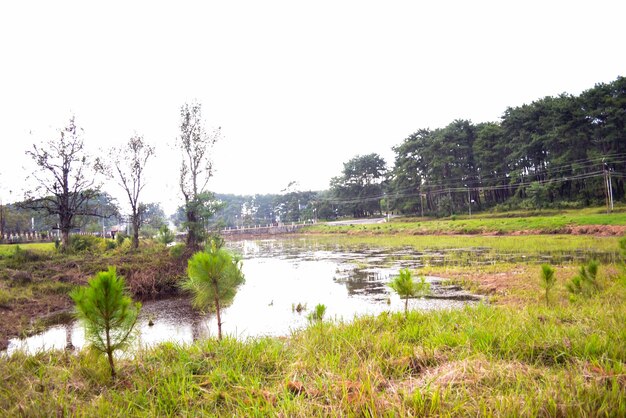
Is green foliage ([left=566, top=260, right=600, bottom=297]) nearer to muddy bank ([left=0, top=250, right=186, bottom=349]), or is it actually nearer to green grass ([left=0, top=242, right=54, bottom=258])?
muddy bank ([left=0, top=250, right=186, bottom=349])

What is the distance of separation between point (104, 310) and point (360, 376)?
2.32 meters

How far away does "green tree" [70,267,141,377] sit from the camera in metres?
3.00

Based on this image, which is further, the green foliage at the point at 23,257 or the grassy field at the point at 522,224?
the grassy field at the point at 522,224

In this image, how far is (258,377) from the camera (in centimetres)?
281

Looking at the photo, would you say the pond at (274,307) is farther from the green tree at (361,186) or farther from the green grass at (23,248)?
the green tree at (361,186)

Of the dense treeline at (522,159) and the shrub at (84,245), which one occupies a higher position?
the dense treeline at (522,159)

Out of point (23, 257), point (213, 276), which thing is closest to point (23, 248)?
point (23, 257)

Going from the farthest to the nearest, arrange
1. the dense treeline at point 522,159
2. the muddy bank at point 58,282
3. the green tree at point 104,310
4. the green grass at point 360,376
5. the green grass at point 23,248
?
1. the dense treeline at point 522,159
2. the green grass at point 23,248
3. the muddy bank at point 58,282
4. the green tree at point 104,310
5. the green grass at point 360,376

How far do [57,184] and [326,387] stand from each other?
20933 mm

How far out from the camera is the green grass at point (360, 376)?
2.06 metres

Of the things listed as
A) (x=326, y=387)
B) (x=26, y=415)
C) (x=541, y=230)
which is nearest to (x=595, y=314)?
(x=326, y=387)

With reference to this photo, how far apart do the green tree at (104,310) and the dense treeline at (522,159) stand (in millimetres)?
39956

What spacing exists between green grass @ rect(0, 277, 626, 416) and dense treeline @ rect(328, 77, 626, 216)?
37.4 m

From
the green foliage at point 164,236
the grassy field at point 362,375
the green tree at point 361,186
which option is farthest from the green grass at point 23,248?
the green tree at point 361,186
